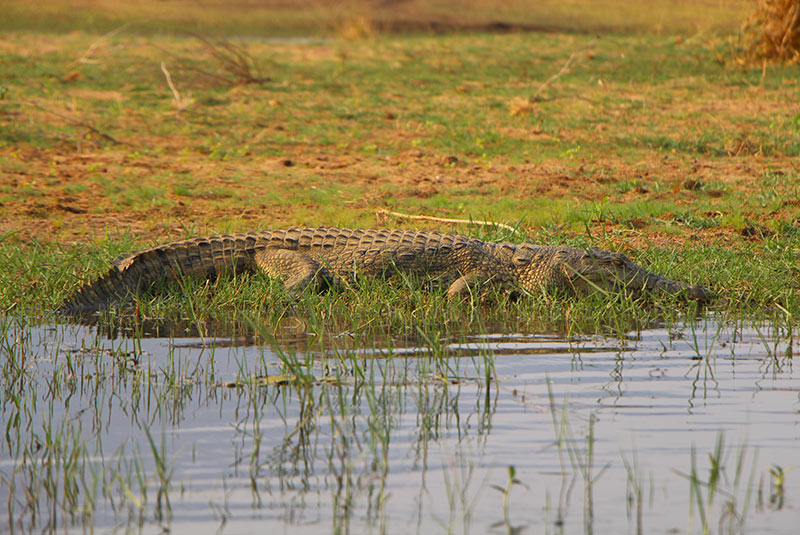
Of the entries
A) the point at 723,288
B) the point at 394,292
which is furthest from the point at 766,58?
the point at 394,292

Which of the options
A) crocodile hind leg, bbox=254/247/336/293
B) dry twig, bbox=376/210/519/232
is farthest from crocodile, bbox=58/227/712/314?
dry twig, bbox=376/210/519/232

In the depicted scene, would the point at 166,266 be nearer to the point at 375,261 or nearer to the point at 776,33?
the point at 375,261

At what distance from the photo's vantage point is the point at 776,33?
14.5 m

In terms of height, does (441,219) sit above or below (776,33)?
below

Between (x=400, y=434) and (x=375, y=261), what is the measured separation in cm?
276

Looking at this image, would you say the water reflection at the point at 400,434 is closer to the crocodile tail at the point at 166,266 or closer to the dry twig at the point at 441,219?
the crocodile tail at the point at 166,266

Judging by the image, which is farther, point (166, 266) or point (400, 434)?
point (166, 266)

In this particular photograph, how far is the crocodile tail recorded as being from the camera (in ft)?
20.0

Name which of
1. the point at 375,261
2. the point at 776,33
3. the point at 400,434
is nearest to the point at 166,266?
the point at 375,261

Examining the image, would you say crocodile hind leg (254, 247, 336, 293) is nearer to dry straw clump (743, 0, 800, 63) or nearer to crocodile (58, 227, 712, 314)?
crocodile (58, 227, 712, 314)

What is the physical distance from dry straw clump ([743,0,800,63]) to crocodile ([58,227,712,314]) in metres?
9.66

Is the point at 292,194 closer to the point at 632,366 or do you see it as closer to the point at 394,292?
the point at 394,292

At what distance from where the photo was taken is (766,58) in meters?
14.6

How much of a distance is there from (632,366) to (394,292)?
6.00 ft
